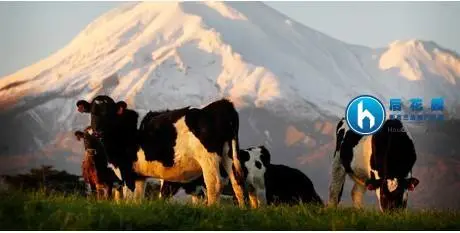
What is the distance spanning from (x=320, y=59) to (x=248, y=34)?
81 cm

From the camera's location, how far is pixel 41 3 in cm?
1016

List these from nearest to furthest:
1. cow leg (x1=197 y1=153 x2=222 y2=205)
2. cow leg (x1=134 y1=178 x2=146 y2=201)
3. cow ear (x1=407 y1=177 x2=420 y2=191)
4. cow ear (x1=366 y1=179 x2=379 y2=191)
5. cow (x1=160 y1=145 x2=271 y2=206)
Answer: cow leg (x1=197 y1=153 x2=222 y2=205) → cow ear (x1=407 y1=177 x2=420 y2=191) → cow ear (x1=366 y1=179 x2=379 y2=191) → cow leg (x1=134 y1=178 x2=146 y2=201) → cow (x1=160 y1=145 x2=271 y2=206)

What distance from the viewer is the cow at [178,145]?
964 centimetres

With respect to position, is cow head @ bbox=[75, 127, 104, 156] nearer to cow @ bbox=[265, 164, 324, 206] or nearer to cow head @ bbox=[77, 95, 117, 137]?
cow head @ bbox=[77, 95, 117, 137]

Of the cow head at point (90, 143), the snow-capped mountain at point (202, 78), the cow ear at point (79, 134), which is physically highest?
the snow-capped mountain at point (202, 78)

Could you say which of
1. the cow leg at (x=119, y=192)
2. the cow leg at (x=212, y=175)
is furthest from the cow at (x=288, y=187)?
the cow leg at (x=119, y=192)

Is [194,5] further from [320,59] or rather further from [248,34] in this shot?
[320,59]

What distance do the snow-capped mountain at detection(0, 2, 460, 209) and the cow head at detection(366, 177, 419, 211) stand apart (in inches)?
37.1

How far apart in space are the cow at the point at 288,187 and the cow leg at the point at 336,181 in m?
0.15

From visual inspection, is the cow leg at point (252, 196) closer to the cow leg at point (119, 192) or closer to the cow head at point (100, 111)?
the cow leg at point (119, 192)

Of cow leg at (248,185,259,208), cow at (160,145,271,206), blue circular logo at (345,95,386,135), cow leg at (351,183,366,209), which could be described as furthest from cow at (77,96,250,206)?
cow leg at (351,183,366,209)

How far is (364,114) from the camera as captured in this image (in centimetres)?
1034

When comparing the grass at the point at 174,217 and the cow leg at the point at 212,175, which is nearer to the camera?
→ the grass at the point at 174,217

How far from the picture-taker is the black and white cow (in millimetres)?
9859
